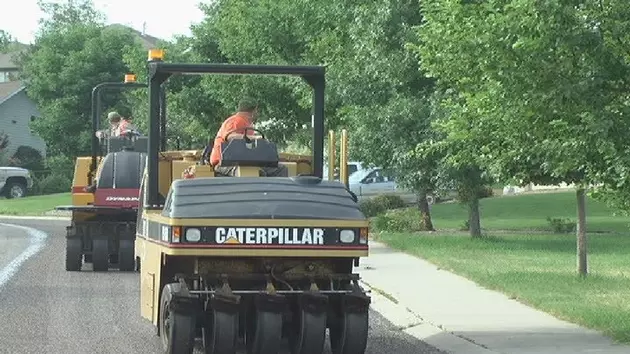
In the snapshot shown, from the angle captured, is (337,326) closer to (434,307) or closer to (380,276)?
(434,307)

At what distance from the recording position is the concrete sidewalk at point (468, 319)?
1238 cm

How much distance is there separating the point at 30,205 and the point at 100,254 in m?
31.8

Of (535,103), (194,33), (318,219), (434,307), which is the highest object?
(194,33)

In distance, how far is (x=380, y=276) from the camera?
65.0ft

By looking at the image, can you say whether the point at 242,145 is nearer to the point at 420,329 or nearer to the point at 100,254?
the point at 420,329

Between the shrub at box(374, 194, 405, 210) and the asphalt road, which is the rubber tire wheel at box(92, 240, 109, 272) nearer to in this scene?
the asphalt road

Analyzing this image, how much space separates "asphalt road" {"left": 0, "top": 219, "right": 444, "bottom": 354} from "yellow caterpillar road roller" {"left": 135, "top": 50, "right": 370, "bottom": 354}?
138 centimetres

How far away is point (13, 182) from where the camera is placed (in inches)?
2329

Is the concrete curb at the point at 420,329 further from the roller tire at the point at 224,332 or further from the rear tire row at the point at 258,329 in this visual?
the roller tire at the point at 224,332

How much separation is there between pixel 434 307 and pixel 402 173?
380 inches

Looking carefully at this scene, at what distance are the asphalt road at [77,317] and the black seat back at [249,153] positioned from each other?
6.30ft

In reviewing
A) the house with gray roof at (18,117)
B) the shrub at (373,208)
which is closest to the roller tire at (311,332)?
the shrub at (373,208)

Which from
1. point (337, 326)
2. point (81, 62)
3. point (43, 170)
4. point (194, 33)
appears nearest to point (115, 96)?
point (81, 62)

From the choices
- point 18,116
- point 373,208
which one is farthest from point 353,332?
point 18,116
